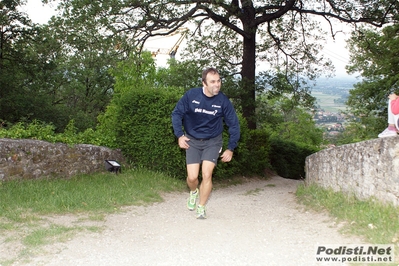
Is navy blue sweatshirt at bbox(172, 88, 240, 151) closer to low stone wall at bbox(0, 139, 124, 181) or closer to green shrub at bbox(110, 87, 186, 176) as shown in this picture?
low stone wall at bbox(0, 139, 124, 181)

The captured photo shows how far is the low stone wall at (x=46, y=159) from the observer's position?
9.25 m

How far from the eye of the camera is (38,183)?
9172 millimetres

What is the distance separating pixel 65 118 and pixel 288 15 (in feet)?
41.1

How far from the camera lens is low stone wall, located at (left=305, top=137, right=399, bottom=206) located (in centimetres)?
603

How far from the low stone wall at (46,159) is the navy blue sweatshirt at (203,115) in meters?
4.41

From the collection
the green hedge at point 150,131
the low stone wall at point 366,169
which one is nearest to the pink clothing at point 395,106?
the low stone wall at point 366,169

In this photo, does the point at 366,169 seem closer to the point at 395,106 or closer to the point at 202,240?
the point at 395,106

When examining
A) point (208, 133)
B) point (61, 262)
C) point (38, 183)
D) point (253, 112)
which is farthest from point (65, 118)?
point (61, 262)

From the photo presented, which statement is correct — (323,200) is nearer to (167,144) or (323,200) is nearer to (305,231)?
(305,231)

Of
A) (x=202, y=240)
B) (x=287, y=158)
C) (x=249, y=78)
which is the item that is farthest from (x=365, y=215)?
(x=287, y=158)

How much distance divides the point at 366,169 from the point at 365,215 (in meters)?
1.12

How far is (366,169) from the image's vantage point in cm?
680

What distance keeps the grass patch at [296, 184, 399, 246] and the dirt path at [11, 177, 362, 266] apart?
0.19 metres
